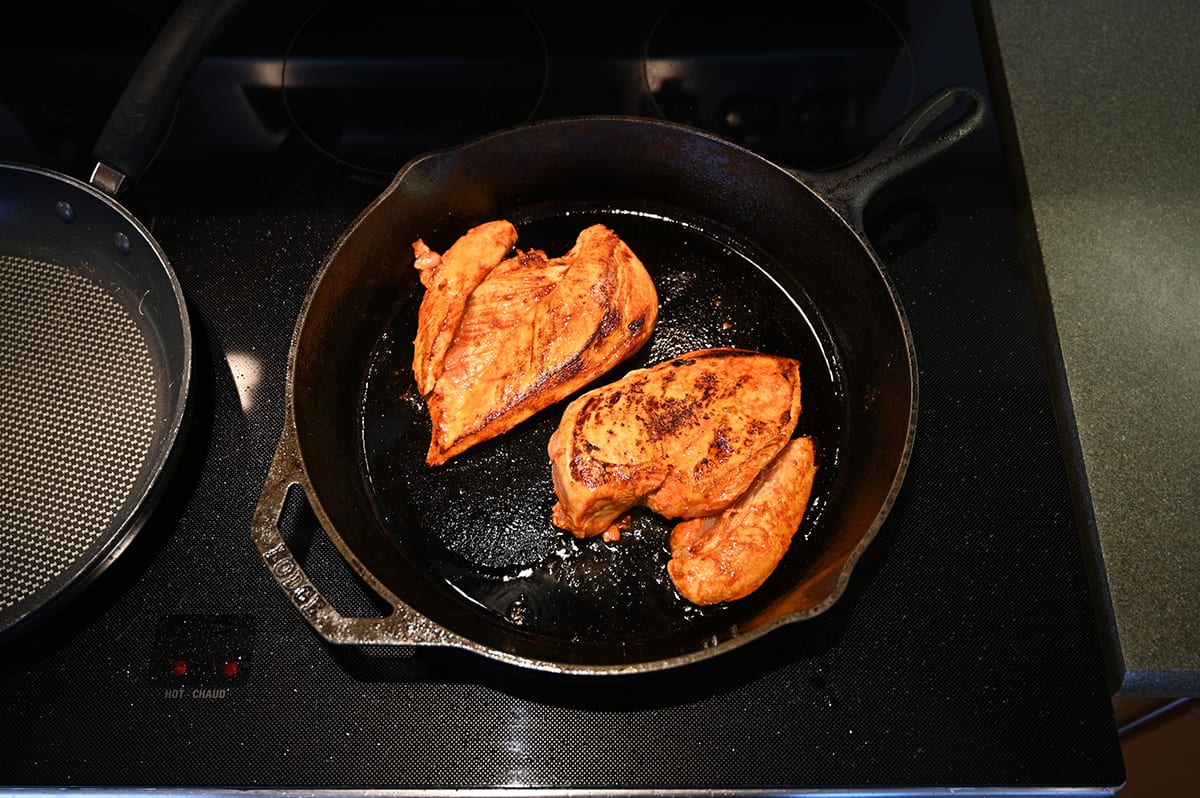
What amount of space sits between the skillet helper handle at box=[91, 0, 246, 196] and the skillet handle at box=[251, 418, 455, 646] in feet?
3.13

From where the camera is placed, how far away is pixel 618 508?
179 centimetres

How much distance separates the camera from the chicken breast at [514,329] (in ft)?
6.17

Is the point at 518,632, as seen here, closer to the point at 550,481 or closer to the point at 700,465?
the point at 550,481

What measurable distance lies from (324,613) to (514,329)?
790mm

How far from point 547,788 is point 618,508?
1.89 ft

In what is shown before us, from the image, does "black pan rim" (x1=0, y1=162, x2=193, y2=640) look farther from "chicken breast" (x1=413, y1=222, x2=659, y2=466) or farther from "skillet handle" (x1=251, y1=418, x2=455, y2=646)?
"chicken breast" (x1=413, y1=222, x2=659, y2=466)

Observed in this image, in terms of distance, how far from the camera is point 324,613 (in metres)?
1.48

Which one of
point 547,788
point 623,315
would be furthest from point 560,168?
point 547,788

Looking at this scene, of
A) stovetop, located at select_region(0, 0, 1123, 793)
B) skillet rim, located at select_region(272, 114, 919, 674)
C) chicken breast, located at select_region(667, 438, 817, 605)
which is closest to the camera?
skillet rim, located at select_region(272, 114, 919, 674)

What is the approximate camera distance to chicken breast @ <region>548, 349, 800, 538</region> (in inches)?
68.4

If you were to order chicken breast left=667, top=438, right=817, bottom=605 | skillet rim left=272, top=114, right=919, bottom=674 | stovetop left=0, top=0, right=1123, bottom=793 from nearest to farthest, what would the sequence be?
skillet rim left=272, top=114, right=919, bottom=674, stovetop left=0, top=0, right=1123, bottom=793, chicken breast left=667, top=438, right=817, bottom=605

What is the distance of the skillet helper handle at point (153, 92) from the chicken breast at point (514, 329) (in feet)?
2.25

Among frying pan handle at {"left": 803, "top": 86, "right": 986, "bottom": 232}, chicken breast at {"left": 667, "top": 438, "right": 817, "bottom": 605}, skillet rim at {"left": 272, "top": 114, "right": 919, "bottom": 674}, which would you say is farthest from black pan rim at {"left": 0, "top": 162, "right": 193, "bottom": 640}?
frying pan handle at {"left": 803, "top": 86, "right": 986, "bottom": 232}

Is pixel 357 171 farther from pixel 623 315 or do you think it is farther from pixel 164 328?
pixel 623 315
